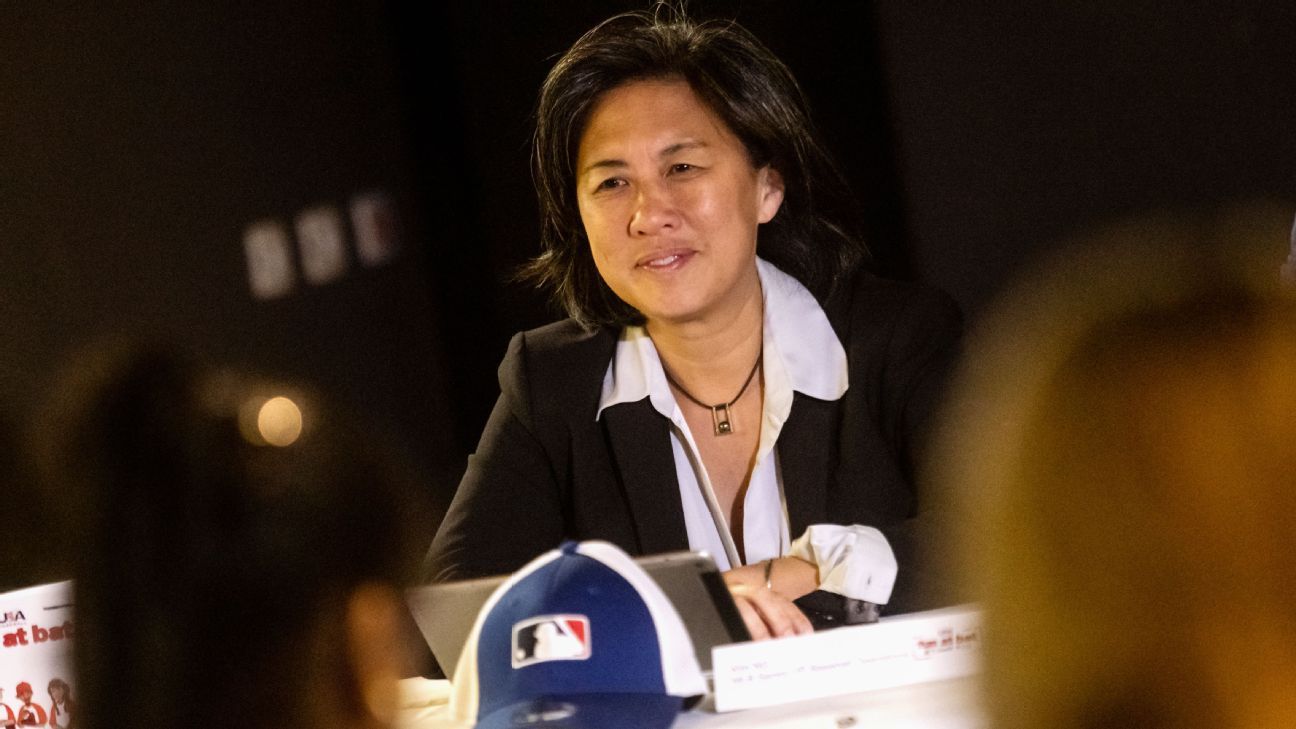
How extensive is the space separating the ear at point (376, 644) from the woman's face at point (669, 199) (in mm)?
1582

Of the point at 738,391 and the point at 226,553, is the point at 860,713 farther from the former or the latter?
the point at 738,391

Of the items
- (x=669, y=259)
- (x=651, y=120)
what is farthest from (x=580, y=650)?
(x=651, y=120)

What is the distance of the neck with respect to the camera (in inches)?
90.4

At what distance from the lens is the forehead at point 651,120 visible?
2225mm

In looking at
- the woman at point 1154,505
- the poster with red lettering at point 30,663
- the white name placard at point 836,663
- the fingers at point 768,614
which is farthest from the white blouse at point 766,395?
the woman at point 1154,505

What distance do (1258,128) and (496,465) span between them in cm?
166

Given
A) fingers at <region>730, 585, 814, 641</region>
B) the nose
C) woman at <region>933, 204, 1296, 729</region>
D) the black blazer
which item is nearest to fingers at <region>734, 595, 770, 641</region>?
fingers at <region>730, 585, 814, 641</region>

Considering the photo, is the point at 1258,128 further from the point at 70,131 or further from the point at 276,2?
the point at 70,131

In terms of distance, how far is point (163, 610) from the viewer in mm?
632

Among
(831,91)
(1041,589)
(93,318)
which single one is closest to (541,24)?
(831,91)

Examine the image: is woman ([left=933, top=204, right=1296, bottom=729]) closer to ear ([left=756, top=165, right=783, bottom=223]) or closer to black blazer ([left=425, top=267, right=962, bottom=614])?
black blazer ([left=425, top=267, right=962, bottom=614])

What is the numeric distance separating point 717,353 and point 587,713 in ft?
3.91

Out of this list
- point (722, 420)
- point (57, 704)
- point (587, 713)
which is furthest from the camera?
point (722, 420)

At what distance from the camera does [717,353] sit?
2309 millimetres
